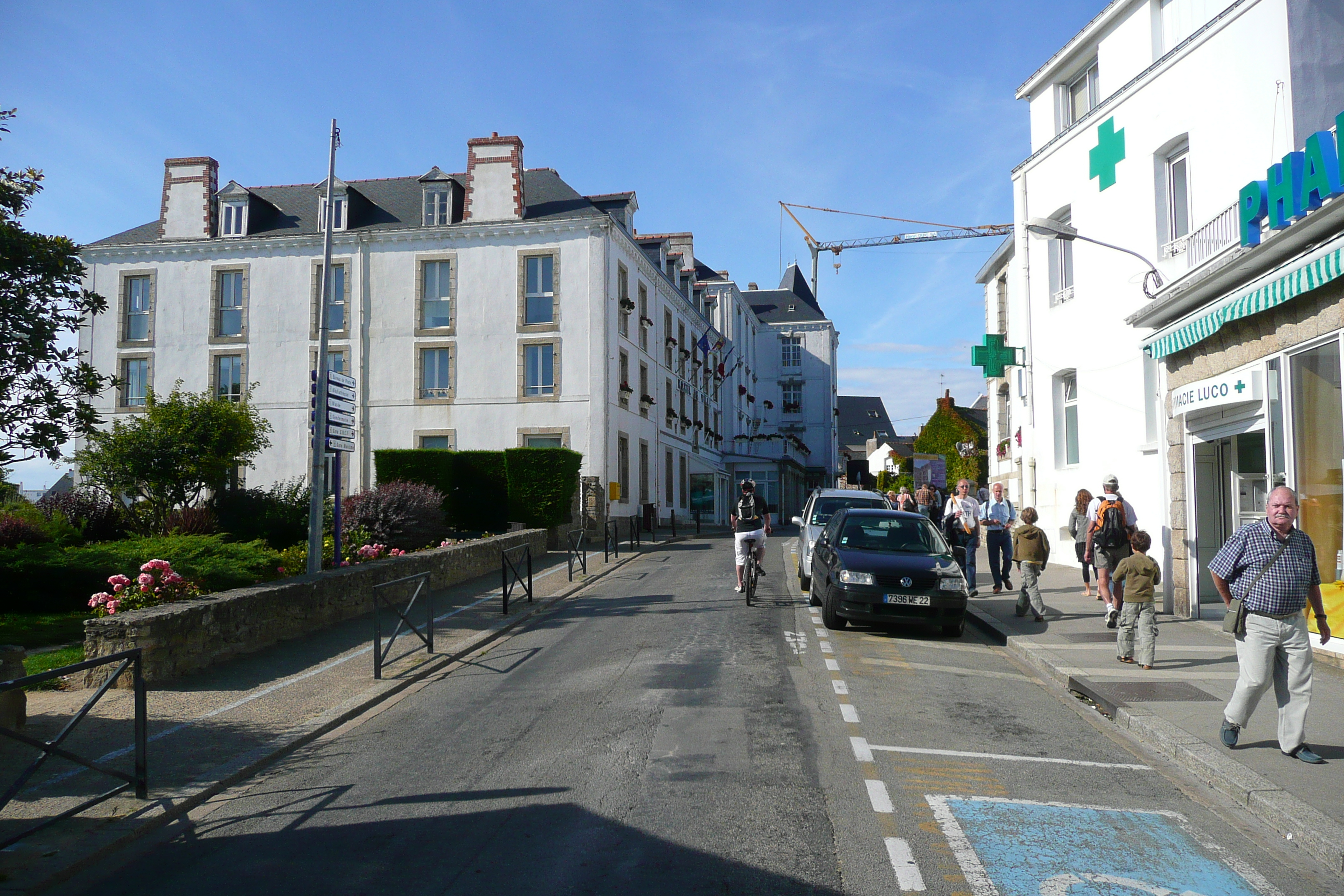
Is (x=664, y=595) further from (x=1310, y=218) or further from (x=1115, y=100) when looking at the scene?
(x=1115, y=100)


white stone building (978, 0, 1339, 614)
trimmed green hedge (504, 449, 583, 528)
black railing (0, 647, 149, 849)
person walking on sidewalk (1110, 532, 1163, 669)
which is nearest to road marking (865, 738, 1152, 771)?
person walking on sidewalk (1110, 532, 1163, 669)

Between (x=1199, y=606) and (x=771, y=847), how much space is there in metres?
10.7

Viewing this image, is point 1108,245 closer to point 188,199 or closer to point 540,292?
point 540,292

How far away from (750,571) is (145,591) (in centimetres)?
768

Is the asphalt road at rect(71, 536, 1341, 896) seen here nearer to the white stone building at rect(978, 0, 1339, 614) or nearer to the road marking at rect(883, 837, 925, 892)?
the road marking at rect(883, 837, 925, 892)

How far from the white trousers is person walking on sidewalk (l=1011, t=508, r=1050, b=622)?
613 centimetres

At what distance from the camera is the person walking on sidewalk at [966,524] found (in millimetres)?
15414

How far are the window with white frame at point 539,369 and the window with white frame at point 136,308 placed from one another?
1437 centimetres

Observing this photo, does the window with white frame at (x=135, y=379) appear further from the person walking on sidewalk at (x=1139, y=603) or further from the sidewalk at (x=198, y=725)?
the person walking on sidewalk at (x=1139, y=603)

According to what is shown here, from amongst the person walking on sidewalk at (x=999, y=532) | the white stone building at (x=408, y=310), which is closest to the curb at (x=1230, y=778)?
the person walking on sidewalk at (x=999, y=532)

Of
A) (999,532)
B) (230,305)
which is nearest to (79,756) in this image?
(999,532)

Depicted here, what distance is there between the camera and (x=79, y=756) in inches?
216

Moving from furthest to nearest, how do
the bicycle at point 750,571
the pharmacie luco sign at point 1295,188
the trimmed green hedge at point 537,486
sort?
the trimmed green hedge at point 537,486 → the bicycle at point 750,571 → the pharmacie luco sign at point 1295,188

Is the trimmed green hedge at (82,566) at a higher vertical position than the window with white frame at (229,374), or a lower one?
lower
